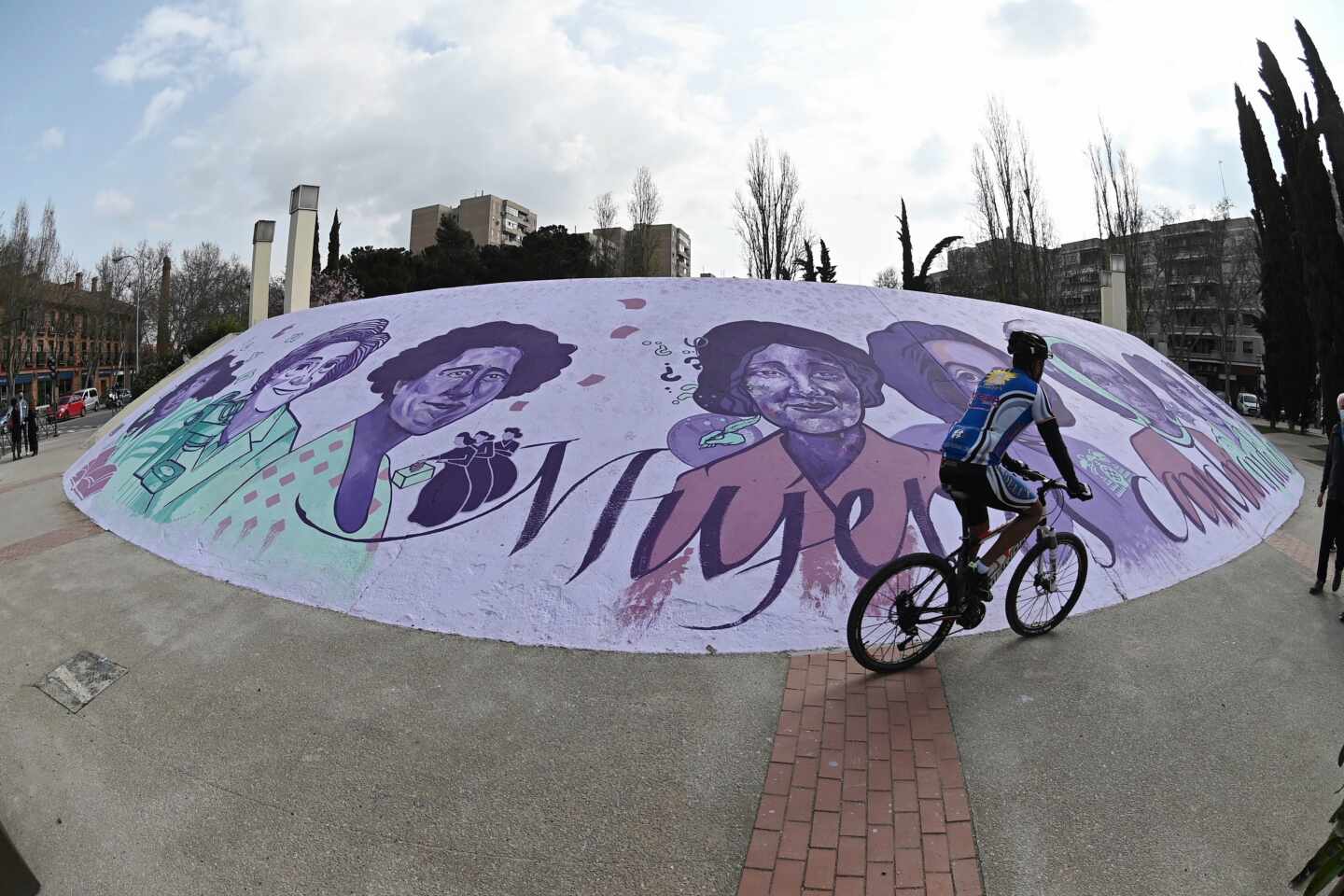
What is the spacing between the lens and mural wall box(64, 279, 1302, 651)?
489 cm

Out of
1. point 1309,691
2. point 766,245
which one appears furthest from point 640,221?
point 1309,691

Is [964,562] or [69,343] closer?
[964,562]

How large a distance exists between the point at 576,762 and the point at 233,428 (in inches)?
282

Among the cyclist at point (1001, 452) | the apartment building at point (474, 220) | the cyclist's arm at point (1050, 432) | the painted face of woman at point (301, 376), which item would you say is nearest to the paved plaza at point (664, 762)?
the cyclist at point (1001, 452)

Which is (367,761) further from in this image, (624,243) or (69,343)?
(69,343)

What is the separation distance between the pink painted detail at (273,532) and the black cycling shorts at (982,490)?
5.51 meters

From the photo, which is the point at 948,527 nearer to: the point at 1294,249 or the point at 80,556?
the point at 80,556

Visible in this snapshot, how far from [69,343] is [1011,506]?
78049 mm

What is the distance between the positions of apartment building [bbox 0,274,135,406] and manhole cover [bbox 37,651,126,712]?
41.1 m

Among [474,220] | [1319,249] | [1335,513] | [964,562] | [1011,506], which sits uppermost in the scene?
[474,220]

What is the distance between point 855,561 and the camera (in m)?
4.98

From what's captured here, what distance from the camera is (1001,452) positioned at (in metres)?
3.85

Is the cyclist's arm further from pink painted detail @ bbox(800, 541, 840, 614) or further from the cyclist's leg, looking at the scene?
pink painted detail @ bbox(800, 541, 840, 614)

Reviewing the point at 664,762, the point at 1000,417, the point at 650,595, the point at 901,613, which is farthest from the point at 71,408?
the point at 1000,417
